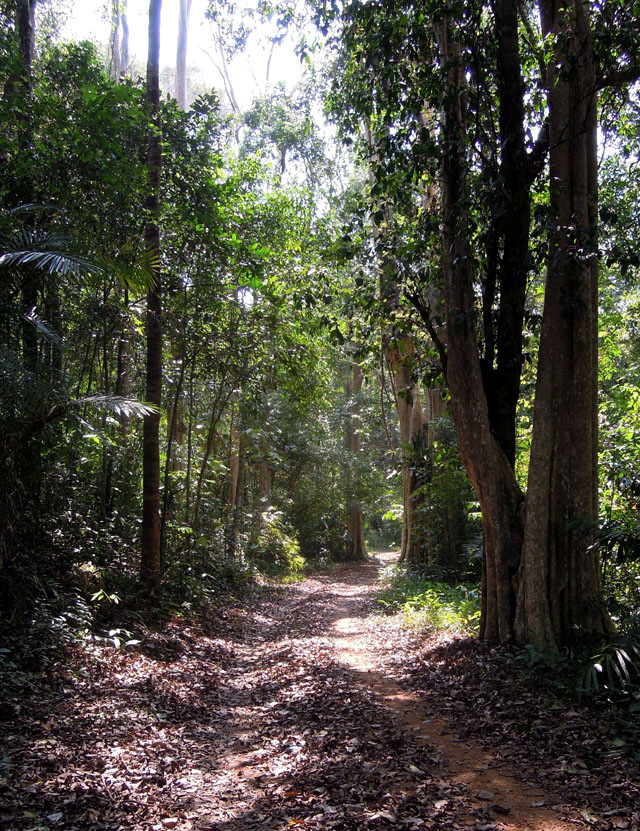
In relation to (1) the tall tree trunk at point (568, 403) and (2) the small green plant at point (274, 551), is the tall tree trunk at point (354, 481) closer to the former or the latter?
(2) the small green plant at point (274, 551)

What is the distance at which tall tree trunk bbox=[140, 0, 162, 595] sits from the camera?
353 inches

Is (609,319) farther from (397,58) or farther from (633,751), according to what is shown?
(633,751)

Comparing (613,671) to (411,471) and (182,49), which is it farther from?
(182,49)

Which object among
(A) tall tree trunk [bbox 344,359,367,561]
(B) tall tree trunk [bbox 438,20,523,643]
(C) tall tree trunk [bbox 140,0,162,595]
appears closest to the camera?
(B) tall tree trunk [bbox 438,20,523,643]

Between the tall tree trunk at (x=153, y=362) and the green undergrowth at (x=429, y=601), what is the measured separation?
4.30 metres

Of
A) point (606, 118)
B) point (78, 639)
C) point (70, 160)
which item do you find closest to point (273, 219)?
point (70, 160)

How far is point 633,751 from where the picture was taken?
419cm

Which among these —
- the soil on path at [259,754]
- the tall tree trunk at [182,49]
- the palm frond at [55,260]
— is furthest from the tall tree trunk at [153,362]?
the tall tree trunk at [182,49]

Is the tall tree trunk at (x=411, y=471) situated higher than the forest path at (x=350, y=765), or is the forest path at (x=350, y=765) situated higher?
the tall tree trunk at (x=411, y=471)

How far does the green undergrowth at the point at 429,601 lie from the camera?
858 centimetres

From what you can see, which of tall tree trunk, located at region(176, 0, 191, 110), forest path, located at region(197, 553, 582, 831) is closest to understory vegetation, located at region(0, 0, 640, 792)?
forest path, located at region(197, 553, 582, 831)

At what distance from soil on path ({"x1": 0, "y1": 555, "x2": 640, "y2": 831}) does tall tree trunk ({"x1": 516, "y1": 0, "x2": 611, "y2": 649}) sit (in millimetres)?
1179

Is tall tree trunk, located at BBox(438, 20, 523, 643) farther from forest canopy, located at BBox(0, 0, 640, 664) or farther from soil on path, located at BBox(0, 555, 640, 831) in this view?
soil on path, located at BBox(0, 555, 640, 831)

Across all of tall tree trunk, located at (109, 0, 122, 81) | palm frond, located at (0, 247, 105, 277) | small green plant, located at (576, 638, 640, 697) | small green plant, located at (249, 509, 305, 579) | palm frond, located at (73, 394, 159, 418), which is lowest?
small green plant, located at (249, 509, 305, 579)
